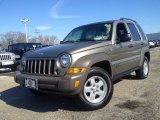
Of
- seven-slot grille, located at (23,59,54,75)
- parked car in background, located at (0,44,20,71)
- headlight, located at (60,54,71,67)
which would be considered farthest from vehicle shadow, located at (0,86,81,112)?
parked car in background, located at (0,44,20,71)

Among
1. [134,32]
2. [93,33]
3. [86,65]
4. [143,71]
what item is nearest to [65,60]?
[86,65]

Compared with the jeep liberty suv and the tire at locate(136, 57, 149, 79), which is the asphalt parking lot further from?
the tire at locate(136, 57, 149, 79)

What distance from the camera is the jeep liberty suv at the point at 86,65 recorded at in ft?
15.8

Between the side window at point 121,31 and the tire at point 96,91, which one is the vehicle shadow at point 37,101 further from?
the side window at point 121,31

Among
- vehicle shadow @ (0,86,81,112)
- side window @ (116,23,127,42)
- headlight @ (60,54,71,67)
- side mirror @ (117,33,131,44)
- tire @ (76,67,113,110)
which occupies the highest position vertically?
side window @ (116,23,127,42)

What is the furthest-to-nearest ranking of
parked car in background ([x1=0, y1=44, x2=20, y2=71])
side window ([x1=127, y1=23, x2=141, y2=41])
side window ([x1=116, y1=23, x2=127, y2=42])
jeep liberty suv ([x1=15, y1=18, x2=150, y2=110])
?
1. parked car in background ([x1=0, y1=44, x2=20, y2=71])
2. side window ([x1=127, y1=23, x2=141, y2=41])
3. side window ([x1=116, y1=23, x2=127, y2=42])
4. jeep liberty suv ([x1=15, y1=18, x2=150, y2=110])

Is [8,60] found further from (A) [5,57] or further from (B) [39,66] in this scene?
(B) [39,66]

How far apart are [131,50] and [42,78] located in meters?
2.82

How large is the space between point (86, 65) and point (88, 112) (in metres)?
0.95

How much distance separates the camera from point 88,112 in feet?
16.7

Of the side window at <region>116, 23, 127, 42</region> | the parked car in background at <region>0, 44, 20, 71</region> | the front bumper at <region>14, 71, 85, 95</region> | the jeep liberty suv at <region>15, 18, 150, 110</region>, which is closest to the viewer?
the front bumper at <region>14, 71, 85, 95</region>

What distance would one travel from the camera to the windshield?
6.11 meters

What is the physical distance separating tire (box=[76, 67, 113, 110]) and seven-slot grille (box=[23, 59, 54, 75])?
2.51 feet

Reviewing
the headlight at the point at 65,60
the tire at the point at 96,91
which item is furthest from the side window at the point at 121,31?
the headlight at the point at 65,60
